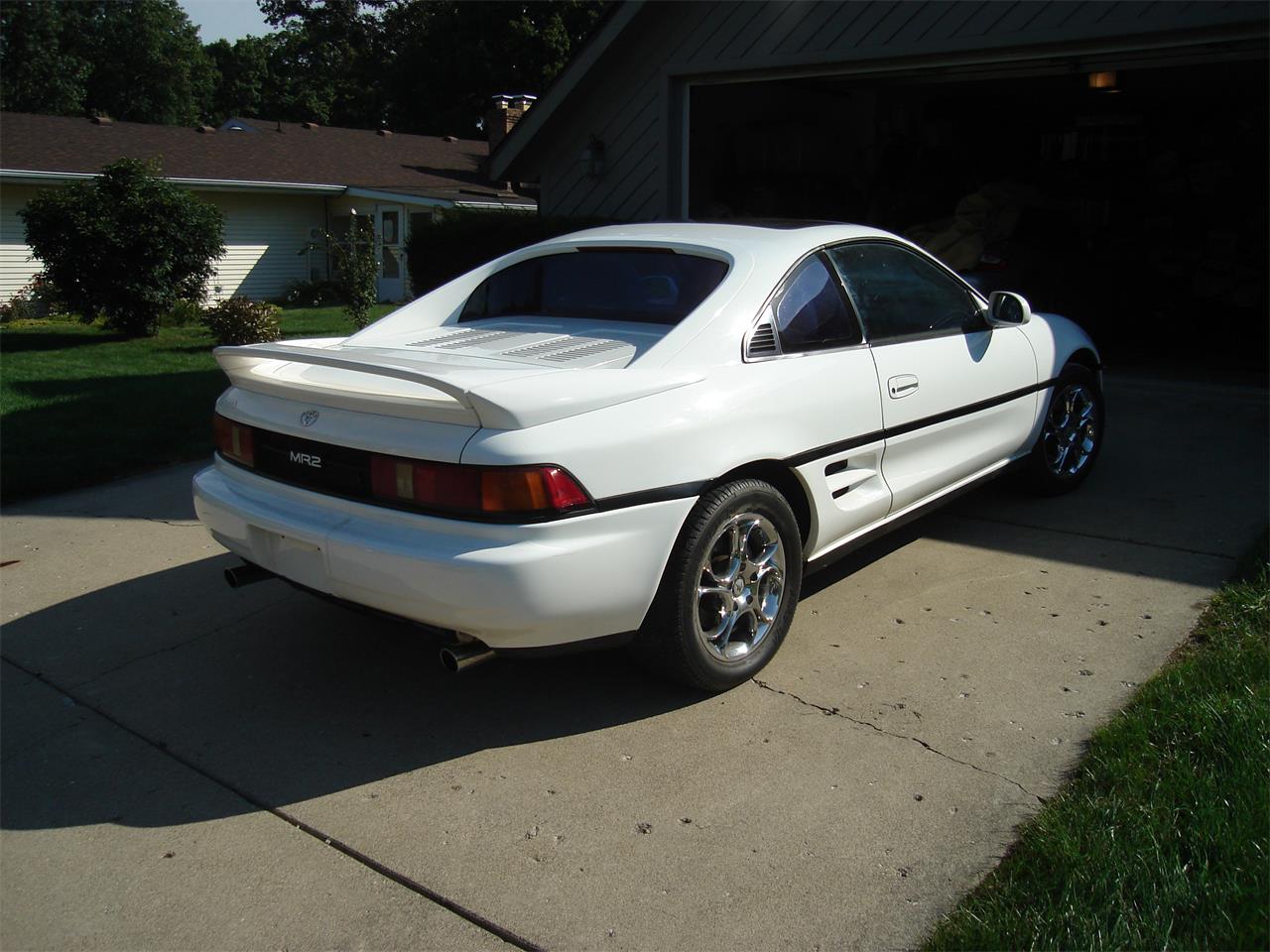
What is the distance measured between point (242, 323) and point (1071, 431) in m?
11.5

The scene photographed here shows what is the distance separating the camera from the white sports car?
3.28 m

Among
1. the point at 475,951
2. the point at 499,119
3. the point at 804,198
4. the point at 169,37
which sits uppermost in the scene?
the point at 169,37

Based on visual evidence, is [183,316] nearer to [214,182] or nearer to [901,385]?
[214,182]

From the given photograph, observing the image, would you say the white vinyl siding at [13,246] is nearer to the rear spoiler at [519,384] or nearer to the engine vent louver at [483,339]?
the engine vent louver at [483,339]

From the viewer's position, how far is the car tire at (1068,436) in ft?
19.4

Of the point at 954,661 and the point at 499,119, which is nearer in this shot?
the point at 954,661

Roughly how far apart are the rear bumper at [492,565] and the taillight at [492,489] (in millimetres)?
50

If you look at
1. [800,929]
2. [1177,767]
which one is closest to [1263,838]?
[1177,767]

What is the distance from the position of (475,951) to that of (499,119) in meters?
20.0

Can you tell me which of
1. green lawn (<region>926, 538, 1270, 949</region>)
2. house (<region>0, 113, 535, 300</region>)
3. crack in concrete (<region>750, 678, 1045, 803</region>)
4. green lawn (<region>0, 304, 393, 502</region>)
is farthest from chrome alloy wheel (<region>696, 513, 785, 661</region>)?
house (<region>0, 113, 535, 300</region>)

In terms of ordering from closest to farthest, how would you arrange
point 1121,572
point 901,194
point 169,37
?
point 1121,572, point 901,194, point 169,37

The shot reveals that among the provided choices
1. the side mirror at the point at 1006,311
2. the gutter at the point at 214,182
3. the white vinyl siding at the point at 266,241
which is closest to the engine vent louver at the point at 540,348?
the side mirror at the point at 1006,311

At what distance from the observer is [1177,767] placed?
3.18 meters

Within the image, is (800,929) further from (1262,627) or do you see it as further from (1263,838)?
(1262,627)
